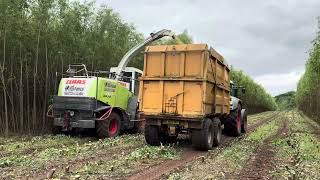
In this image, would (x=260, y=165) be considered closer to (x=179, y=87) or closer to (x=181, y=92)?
(x=181, y=92)

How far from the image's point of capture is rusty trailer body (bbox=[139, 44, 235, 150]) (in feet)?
43.4

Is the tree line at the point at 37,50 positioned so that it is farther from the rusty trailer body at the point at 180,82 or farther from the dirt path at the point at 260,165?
the dirt path at the point at 260,165

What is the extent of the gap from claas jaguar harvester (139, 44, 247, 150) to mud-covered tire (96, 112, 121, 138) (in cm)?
280

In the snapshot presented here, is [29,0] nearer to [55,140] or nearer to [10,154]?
[55,140]

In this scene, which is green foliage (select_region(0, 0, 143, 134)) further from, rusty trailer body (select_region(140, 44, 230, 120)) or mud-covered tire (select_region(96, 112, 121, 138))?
rusty trailer body (select_region(140, 44, 230, 120))

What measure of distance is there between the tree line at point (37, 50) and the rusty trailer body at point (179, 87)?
18.7 ft

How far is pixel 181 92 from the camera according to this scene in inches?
528

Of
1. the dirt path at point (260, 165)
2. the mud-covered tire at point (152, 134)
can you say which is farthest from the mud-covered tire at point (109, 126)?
the dirt path at point (260, 165)

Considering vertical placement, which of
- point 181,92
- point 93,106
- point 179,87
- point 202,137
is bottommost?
point 202,137

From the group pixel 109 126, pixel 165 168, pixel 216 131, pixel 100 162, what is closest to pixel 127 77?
pixel 109 126

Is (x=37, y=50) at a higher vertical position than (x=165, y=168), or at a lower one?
higher

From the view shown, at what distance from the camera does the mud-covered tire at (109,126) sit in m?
16.6

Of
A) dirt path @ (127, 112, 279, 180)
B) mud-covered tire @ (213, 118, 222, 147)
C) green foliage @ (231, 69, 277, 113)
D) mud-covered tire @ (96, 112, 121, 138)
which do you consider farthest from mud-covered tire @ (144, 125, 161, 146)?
green foliage @ (231, 69, 277, 113)

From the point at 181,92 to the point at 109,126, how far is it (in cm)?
460
